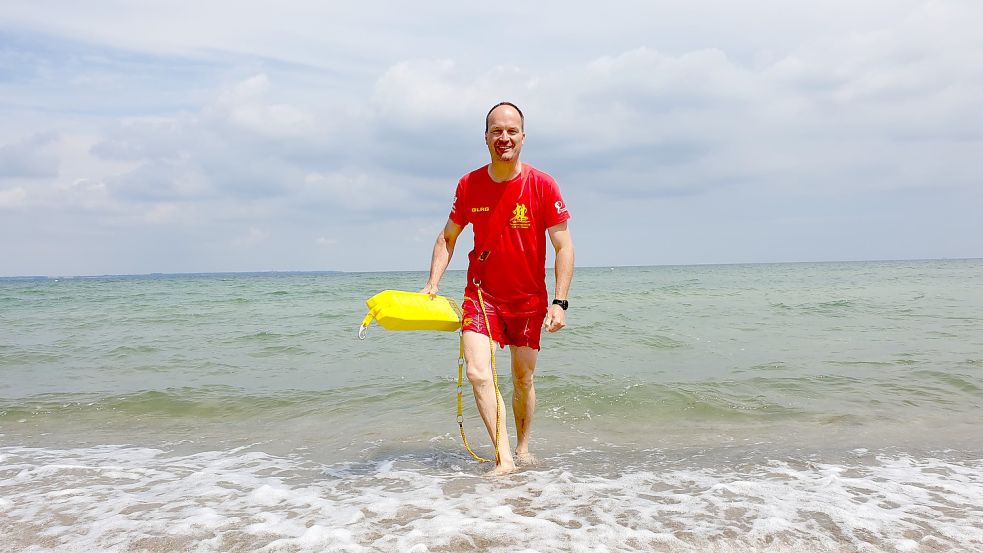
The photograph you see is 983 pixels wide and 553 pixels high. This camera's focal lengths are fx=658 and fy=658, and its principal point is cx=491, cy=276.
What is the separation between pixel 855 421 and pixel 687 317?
1009cm

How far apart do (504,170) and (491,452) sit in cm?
229

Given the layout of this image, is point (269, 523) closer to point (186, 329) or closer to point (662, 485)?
point (662, 485)

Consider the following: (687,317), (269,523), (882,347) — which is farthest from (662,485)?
(687,317)

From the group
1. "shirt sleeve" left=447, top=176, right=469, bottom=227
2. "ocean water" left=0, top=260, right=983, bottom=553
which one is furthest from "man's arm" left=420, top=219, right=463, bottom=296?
"ocean water" left=0, top=260, right=983, bottom=553

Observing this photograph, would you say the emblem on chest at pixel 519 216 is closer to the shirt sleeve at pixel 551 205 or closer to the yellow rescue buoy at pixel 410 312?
the shirt sleeve at pixel 551 205

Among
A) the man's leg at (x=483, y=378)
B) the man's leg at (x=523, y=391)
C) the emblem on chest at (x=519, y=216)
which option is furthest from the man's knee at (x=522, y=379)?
the emblem on chest at (x=519, y=216)

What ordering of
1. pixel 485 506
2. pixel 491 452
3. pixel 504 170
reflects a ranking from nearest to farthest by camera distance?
pixel 485 506 → pixel 504 170 → pixel 491 452

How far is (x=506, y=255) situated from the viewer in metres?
4.31

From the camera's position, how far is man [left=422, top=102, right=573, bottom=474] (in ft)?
13.8

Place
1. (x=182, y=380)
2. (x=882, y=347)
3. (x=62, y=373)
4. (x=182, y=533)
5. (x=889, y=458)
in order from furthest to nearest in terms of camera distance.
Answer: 1. (x=882, y=347)
2. (x=62, y=373)
3. (x=182, y=380)
4. (x=889, y=458)
5. (x=182, y=533)

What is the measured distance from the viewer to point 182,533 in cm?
333

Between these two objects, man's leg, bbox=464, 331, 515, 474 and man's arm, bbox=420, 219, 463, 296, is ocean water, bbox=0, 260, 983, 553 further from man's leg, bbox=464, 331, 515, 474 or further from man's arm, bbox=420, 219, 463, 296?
man's arm, bbox=420, 219, 463, 296

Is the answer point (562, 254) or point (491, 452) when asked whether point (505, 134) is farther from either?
point (491, 452)

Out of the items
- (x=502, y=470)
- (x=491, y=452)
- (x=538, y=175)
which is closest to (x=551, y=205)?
(x=538, y=175)
